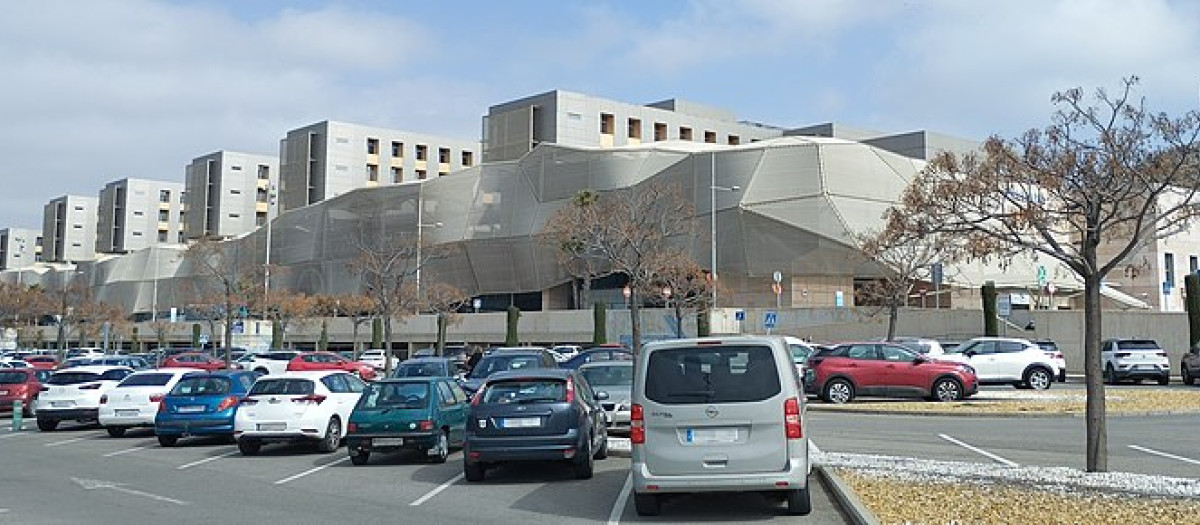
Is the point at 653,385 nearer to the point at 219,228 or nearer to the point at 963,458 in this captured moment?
the point at 963,458

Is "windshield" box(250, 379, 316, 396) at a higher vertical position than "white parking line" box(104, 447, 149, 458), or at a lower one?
higher

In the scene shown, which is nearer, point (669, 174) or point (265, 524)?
point (265, 524)

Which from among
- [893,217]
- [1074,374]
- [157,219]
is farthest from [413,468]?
[157,219]

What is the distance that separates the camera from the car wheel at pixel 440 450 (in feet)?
52.0

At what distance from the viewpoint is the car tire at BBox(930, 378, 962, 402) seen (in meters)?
25.2

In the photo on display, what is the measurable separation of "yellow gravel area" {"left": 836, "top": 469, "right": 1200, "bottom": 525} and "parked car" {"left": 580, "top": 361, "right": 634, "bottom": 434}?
6.80 m

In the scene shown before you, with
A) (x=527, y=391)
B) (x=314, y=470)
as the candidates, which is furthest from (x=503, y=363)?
(x=527, y=391)

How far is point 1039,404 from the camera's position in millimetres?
24250

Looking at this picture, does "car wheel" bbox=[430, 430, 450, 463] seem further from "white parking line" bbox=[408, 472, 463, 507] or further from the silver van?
the silver van

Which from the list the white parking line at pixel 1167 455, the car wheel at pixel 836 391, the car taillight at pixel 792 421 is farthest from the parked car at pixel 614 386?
the car wheel at pixel 836 391

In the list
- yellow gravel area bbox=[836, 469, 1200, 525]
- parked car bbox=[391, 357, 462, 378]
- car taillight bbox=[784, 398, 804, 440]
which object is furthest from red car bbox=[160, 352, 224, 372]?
car taillight bbox=[784, 398, 804, 440]

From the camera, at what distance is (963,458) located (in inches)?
584

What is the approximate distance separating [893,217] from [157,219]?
5131 inches

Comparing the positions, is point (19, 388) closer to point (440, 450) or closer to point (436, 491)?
point (440, 450)
